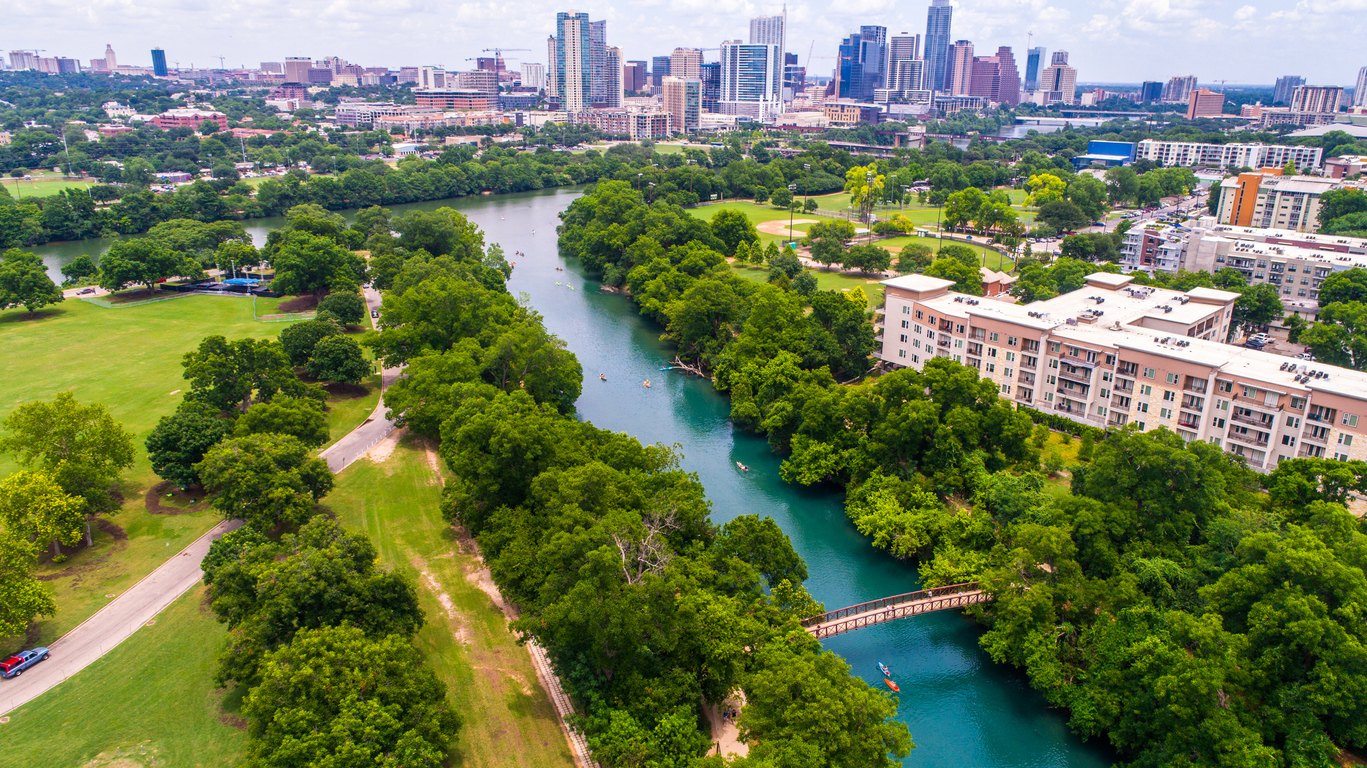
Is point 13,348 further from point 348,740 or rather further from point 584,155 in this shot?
point 584,155

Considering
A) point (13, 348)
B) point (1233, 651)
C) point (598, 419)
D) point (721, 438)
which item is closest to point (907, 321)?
point (721, 438)

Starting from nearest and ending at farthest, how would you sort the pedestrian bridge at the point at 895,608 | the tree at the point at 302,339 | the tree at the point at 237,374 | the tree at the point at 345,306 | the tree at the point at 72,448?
1. the pedestrian bridge at the point at 895,608
2. the tree at the point at 72,448
3. the tree at the point at 237,374
4. the tree at the point at 302,339
5. the tree at the point at 345,306

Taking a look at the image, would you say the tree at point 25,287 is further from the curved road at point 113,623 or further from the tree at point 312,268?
the curved road at point 113,623

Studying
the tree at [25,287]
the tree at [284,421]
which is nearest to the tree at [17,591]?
the tree at [284,421]

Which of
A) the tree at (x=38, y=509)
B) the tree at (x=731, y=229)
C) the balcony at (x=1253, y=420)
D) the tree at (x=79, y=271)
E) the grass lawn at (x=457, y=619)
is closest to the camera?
the grass lawn at (x=457, y=619)

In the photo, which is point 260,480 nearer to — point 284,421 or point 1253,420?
point 284,421

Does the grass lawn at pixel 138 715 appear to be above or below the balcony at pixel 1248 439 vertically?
below

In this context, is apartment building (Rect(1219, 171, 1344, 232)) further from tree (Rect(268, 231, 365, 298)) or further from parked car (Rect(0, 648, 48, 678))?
parked car (Rect(0, 648, 48, 678))

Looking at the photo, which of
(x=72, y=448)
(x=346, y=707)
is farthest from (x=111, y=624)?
(x=346, y=707)
